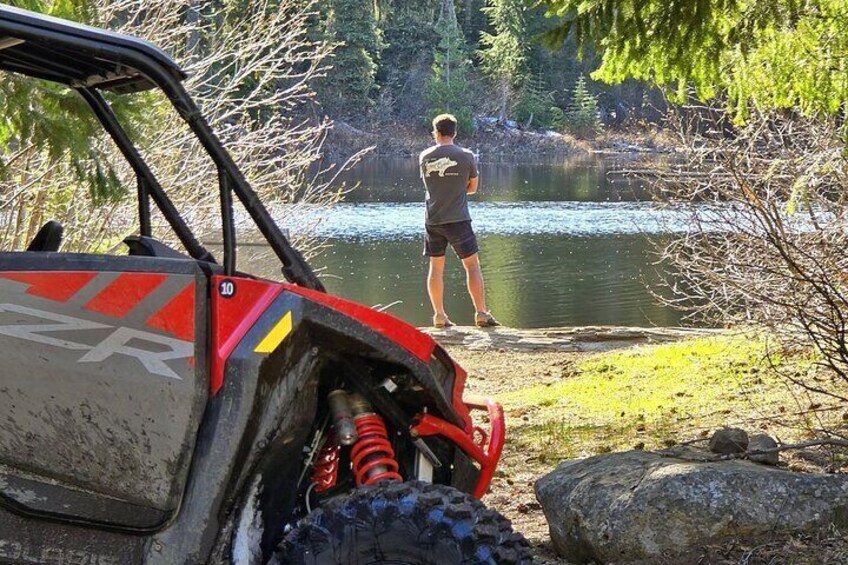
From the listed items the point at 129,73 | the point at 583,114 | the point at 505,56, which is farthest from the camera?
the point at 505,56

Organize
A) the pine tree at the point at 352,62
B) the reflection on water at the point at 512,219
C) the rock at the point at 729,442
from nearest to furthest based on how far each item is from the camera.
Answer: the rock at the point at 729,442, the reflection on water at the point at 512,219, the pine tree at the point at 352,62

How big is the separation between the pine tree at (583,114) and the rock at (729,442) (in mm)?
61333

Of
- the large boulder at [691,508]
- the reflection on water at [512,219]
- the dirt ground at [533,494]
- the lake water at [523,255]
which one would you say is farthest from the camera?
the reflection on water at [512,219]

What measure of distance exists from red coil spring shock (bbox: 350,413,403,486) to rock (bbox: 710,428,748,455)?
2533mm

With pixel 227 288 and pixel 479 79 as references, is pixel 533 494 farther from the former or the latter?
pixel 479 79

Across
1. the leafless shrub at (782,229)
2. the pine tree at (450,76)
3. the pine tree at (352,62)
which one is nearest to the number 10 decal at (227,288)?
the leafless shrub at (782,229)

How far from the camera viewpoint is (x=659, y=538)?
477cm

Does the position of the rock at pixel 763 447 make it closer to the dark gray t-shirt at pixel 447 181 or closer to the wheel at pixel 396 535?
the wheel at pixel 396 535

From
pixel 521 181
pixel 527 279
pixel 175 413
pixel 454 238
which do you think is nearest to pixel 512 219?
pixel 527 279

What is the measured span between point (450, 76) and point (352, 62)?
1109cm

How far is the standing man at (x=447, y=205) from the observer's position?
11.8 meters

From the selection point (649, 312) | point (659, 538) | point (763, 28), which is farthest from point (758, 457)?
point (649, 312)

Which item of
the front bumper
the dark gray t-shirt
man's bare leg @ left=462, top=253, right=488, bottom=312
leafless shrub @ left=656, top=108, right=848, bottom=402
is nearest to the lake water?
man's bare leg @ left=462, top=253, right=488, bottom=312

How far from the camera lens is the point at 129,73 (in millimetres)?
3508
